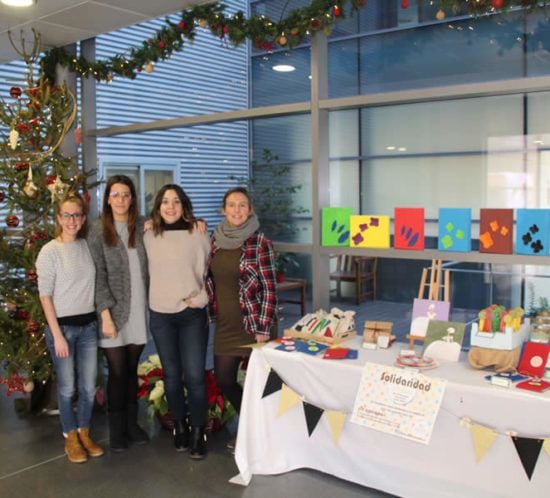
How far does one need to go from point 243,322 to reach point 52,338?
42.7 inches

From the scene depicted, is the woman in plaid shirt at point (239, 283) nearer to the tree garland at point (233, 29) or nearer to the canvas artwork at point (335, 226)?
the canvas artwork at point (335, 226)

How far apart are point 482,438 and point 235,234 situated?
1.61 meters

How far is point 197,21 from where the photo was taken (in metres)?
4.18

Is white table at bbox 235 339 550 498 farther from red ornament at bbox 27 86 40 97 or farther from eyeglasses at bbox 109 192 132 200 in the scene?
red ornament at bbox 27 86 40 97

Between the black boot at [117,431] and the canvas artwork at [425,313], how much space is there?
182cm

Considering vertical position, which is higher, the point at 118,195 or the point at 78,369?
the point at 118,195

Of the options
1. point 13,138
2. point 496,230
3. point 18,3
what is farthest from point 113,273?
point 496,230

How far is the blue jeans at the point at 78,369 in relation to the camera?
11.7 ft

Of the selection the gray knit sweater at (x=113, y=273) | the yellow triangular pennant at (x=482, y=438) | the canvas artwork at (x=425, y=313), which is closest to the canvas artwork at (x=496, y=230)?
the canvas artwork at (x=425, y=313)

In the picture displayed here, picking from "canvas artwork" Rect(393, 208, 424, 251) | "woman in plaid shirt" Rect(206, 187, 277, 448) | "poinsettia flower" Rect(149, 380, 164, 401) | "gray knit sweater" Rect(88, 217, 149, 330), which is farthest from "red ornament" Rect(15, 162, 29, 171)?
"canvas artwork" Rect(393, 208, 424, 251)

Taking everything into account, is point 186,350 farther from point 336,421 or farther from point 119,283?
→ point 336,421

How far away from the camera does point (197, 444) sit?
364 centimetres

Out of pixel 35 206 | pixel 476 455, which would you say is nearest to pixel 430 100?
pixel 476 455

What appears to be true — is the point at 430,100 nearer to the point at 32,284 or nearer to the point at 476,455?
the point at 476,455
